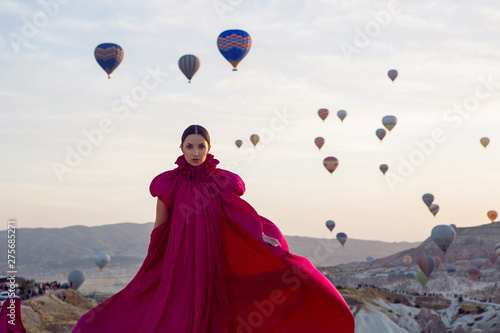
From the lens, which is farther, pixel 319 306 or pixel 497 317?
pixel 497 317

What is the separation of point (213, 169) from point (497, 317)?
62748mm

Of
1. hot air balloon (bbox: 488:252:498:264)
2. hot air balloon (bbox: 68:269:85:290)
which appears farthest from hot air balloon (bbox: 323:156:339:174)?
hot air balloon (bbox: 488:252:498:264)

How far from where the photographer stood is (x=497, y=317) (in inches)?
2518

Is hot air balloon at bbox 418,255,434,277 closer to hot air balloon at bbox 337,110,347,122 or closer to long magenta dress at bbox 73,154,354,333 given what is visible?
hot air balloon at bbox 337,110,347,122

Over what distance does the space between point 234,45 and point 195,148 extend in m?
39.6

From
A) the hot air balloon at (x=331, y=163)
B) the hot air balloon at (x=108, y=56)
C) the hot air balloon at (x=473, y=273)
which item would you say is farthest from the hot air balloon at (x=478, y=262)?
the hot air balloon at (x=108, y=56)

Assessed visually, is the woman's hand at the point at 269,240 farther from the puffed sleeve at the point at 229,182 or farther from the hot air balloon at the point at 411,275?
the hot air balloon at the point at 411,275

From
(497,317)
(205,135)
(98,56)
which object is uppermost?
(98,56)

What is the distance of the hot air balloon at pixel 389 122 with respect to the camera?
76.9 meters

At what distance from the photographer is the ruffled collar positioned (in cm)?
815

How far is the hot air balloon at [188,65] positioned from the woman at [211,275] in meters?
44.7

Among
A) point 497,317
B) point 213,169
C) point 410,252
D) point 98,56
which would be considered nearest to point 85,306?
point 98,56

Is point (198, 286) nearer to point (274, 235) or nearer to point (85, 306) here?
point (274, 235)

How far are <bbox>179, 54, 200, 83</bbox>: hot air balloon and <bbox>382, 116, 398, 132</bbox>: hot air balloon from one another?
104 feet
